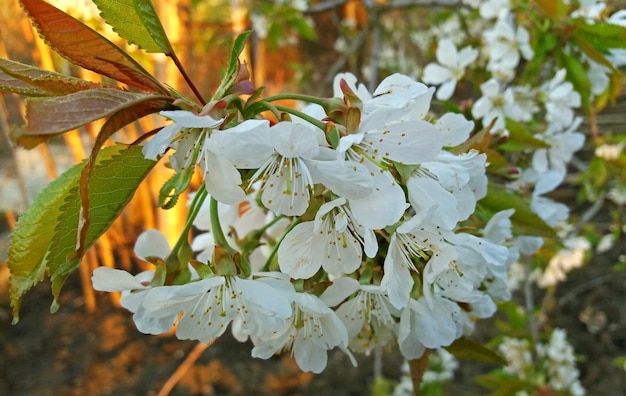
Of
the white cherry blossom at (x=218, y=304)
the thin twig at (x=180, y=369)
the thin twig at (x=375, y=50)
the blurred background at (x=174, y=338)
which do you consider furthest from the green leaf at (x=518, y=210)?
the blurred background at (x=174, y=338)

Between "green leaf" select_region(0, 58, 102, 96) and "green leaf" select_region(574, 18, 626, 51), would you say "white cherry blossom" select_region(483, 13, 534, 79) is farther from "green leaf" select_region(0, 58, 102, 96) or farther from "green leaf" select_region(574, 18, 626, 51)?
"green leaf" select_region(0, 58, 102, 96)

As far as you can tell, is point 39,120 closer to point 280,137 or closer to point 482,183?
point 280,137

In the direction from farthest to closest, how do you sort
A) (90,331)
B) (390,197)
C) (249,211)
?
1. (90,331)
2. (249,211)
3. (390,197)

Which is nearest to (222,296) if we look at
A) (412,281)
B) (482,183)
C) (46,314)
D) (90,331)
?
(412,281)

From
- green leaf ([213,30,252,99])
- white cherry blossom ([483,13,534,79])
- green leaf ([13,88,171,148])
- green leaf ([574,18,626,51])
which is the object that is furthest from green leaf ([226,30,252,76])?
white cherry blossom ([483,13,534,79])

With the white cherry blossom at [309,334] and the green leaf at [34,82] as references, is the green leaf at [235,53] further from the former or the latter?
the white cherry blossom at [309,334]
